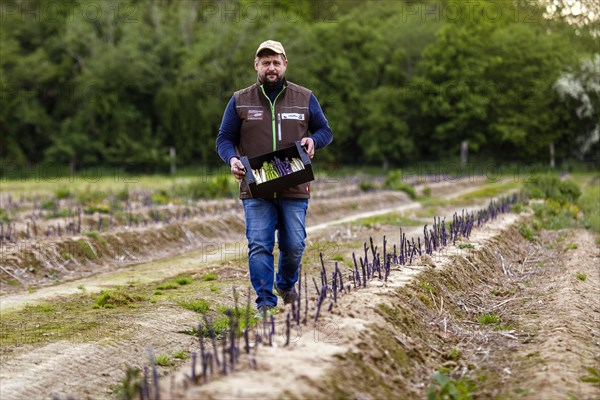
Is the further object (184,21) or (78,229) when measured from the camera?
(184,21)

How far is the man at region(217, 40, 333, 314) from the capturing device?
21.3 ft

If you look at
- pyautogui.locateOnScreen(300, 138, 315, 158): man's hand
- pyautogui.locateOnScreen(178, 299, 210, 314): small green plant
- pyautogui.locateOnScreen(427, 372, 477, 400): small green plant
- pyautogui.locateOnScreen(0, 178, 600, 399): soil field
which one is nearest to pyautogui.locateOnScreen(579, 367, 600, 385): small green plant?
pyautogui.locateOnScreen(0, 178, 600, 399): soil field

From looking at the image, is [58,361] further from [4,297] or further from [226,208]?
[226,208]

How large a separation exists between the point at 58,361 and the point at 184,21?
4788cm

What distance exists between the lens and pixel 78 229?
13.0m

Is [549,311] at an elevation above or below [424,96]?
below

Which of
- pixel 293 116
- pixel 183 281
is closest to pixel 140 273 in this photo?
pixel 183 281

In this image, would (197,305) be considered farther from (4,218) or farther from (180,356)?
(4,218)

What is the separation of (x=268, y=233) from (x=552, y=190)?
15057mm

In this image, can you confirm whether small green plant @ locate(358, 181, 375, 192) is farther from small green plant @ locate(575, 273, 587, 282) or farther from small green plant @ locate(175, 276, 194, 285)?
small green plant @ locate(575, 273, 587, 282)

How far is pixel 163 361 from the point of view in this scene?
5.88m

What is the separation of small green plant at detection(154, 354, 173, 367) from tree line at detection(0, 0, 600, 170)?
134 feet

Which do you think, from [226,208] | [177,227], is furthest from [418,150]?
[177,227]

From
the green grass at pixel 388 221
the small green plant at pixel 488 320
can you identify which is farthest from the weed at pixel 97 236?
the small green plant at pixel 488 320
